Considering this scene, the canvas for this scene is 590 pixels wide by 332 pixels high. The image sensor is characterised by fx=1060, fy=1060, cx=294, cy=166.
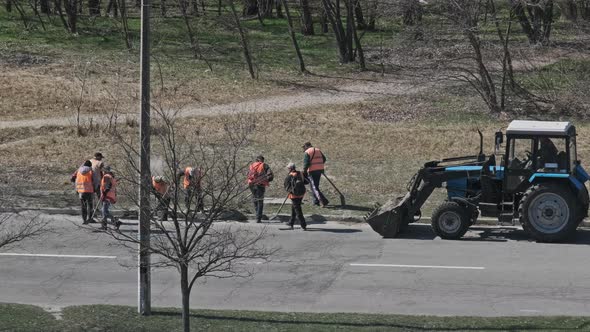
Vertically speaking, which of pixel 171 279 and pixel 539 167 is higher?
pixel 539 167

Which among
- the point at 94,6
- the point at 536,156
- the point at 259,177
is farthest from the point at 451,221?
the point at 94,6

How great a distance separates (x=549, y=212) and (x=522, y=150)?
4.55 ft

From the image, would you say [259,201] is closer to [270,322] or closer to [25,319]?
[270,322]

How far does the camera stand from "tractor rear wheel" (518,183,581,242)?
68.1ft

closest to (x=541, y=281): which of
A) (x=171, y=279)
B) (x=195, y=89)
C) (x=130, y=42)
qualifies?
(x=171, y=279)

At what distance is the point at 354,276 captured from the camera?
1889cm

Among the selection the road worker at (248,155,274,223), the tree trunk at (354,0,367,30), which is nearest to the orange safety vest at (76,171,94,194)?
the road worker at (248,155,274,223)

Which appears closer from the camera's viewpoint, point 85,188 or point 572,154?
point 572,154

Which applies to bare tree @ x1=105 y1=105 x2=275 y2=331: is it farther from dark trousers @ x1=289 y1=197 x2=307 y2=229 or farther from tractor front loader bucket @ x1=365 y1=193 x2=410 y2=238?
tractor front loader bucket @ x1=365 y1=193 x2=410 y2=238

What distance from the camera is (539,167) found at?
21.1 m

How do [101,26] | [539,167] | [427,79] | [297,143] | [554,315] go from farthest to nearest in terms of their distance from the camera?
[101,26] < [427,79] < [297,143] < [539,167] < [554,315]

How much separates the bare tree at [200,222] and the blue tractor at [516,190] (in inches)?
130

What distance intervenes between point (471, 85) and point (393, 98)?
269 centimetres

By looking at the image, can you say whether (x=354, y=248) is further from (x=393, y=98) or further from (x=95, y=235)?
(x=393, y=98)
